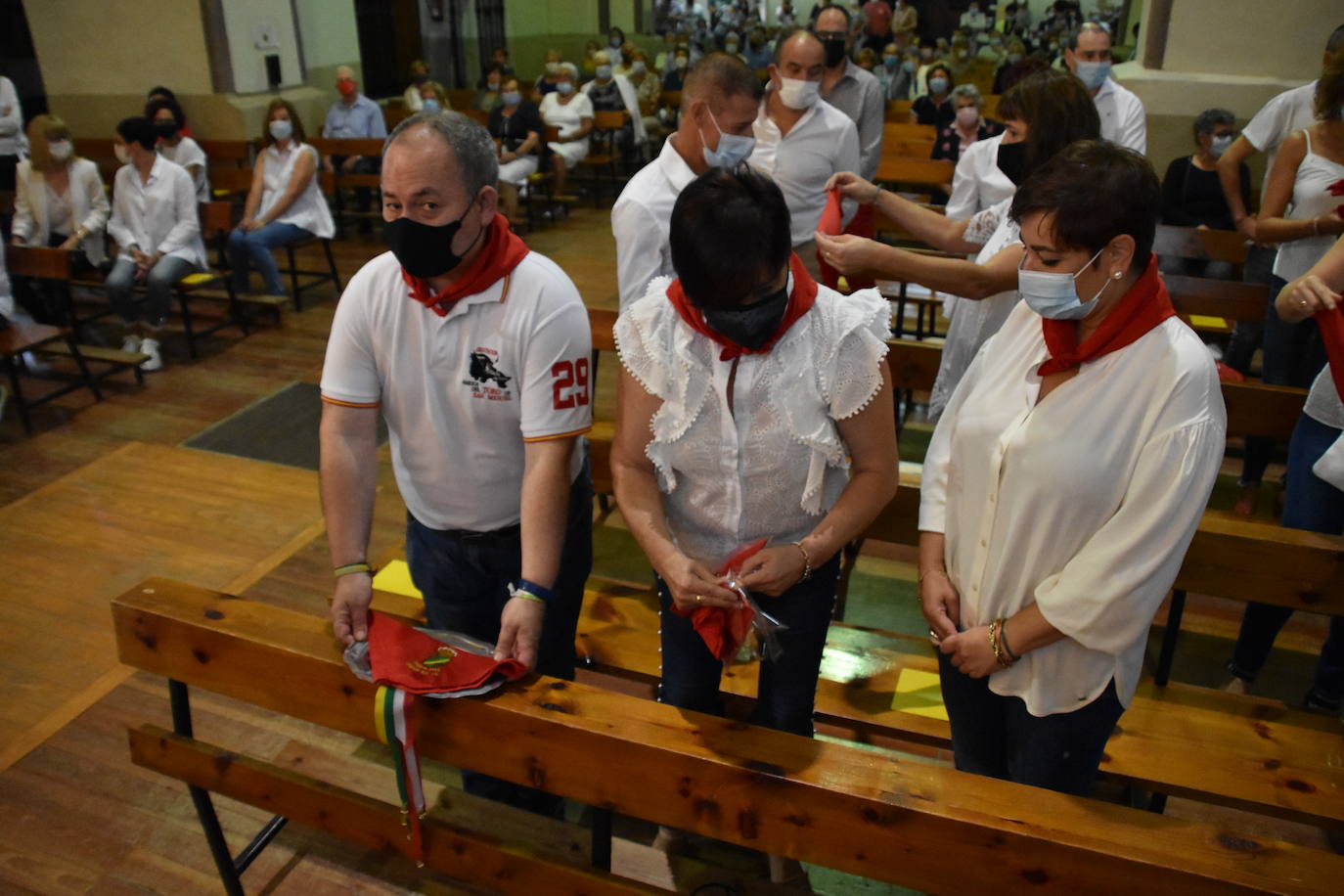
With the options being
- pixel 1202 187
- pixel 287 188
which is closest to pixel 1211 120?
pixel 1202 187

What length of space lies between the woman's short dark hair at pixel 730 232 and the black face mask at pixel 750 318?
0.03 meters

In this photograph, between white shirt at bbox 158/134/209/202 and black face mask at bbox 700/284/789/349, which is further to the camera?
white shirt at bbox 158/134/209/202

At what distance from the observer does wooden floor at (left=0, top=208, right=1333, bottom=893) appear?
2.39 metres

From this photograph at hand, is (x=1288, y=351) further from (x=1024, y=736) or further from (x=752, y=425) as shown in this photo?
(x=752, y=425)

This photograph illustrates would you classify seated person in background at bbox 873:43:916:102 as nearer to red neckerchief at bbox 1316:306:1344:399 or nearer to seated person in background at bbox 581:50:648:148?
seated person in background at bbox 581:50:648:148

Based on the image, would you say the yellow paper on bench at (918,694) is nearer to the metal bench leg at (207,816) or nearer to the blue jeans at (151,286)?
the metal bench leg at (207,816)

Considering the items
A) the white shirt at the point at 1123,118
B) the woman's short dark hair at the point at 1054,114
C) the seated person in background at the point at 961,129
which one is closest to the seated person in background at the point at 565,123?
the seated person in background at the point at 961,129

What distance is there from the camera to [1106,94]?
12.8ft

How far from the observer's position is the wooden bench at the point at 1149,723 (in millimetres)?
1950

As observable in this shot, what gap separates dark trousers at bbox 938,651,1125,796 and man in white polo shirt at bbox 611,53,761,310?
52.5 inches

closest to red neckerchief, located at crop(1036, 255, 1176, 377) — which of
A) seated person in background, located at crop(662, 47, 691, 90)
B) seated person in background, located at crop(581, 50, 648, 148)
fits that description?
seated person in background, located at crop(581, 50, 648, 148)

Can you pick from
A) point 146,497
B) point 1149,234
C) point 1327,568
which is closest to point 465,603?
point 1149,234

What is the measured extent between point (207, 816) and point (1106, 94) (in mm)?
3948

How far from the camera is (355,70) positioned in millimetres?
9820
